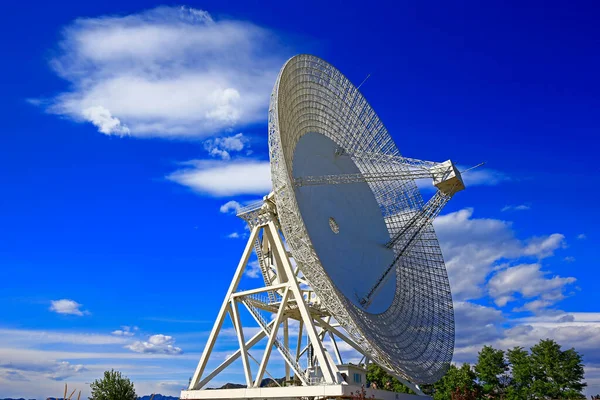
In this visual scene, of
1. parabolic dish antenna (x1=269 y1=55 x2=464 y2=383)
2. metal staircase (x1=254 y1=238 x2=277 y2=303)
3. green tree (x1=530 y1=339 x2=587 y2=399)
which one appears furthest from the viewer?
green tree (x1=530 y1=339 x2=587 y2=399)

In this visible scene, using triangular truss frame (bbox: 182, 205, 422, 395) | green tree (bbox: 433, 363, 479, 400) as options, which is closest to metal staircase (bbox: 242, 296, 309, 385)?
triangular truss frame (bbox: 182, 205, 422, 395)

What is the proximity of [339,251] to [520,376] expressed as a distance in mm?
45221

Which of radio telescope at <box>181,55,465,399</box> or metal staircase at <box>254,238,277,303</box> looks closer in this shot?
radio telescope at <box>181,55,465,399</box>

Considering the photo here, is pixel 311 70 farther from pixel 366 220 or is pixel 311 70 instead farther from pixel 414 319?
pixel 414 319

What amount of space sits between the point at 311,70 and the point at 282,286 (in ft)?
55.0

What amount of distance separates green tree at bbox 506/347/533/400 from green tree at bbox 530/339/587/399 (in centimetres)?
72

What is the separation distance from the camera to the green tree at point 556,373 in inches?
2714

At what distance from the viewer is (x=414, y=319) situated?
4503 centimetres

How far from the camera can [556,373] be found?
70312mm

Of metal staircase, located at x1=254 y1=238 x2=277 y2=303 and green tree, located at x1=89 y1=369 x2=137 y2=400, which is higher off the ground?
metal staircase, located at x1=254 y1=238 x2=277 y2=303

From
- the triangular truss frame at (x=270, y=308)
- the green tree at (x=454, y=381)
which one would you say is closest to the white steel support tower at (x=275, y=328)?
the triangular truss frame at (x=270, y=308)

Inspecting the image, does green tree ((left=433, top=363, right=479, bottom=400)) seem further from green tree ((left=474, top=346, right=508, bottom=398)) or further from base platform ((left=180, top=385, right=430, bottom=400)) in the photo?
base platform ((left=180, top=385, right=430, bottom=400))

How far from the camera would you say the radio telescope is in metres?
36.1

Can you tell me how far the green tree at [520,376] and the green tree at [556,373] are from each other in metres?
0.72
